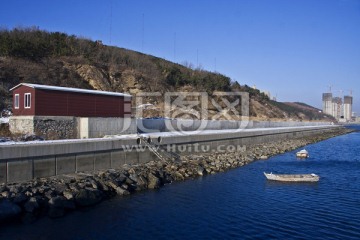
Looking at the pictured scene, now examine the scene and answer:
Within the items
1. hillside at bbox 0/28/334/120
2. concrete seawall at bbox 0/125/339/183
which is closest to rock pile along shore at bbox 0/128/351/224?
concrete seawall at bbox 0/125/339/183

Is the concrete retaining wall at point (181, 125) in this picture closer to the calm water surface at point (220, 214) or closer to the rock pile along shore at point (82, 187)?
the rock pile along shore at point (82, 187)

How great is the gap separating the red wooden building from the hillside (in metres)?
10.7

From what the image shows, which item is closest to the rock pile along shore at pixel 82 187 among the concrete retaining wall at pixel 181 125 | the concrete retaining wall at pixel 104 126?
the concrete retaining wall at pixel 104 126

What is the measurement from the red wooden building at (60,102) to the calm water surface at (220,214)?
32.5 ft

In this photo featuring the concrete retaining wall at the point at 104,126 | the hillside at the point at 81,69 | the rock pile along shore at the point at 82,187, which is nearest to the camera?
the rock pile along shore at the point at 82,187

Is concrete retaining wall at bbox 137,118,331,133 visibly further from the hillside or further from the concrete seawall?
the hillside

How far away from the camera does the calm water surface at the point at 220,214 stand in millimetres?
13820

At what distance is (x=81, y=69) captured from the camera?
51.8m

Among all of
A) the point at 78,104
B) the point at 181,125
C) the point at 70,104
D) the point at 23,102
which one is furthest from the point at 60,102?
the point at 181,125

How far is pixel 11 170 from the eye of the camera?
17016 mm

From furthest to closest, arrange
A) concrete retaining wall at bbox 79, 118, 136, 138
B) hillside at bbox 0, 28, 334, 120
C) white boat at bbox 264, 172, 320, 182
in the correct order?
hillside at bbox 0, 28, 334, 120 → concrete retaining wall at bbox 79, 118, 136, 138 → white boat at bbox 264, 172, 320, 182

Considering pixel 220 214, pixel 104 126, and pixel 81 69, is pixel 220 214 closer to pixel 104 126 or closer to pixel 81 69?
pixel 104 126

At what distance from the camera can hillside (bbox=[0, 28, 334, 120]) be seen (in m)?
43.5

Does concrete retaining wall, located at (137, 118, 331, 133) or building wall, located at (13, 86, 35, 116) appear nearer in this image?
building wall, located at (13, 86, 35, 116)
